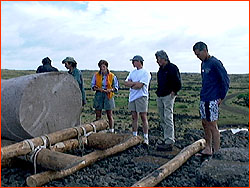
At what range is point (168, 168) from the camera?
6047 mm

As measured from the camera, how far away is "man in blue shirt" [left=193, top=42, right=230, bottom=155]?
6.40 meters

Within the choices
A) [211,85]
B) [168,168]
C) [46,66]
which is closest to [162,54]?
[211,85]

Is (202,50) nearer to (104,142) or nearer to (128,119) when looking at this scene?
(104,142)

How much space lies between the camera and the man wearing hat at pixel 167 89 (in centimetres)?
738

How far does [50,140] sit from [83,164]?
77 centimetres

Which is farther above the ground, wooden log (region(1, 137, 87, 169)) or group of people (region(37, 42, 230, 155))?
group of people (region(37, 42, 230, 155))

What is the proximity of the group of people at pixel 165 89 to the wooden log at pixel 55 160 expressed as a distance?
2501mm

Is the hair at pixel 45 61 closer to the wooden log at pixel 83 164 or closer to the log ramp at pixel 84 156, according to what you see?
the log ramp at pixel 84 156

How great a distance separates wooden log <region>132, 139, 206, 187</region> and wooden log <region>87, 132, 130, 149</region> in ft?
4.23

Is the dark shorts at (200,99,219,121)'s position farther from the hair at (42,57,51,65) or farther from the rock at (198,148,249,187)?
the hair at (42,57,51,65)

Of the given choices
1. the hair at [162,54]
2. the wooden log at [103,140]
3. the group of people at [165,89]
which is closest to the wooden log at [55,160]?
the wooden log at [103,140]

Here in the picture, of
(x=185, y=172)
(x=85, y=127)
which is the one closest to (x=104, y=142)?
(x=85, y=127)

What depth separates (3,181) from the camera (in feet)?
18.8

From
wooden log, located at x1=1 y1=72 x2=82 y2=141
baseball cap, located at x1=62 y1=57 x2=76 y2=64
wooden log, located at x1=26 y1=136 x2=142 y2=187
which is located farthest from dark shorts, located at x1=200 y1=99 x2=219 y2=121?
baseball cap, located at x1=62 y1=57 x2=76 y2=64
